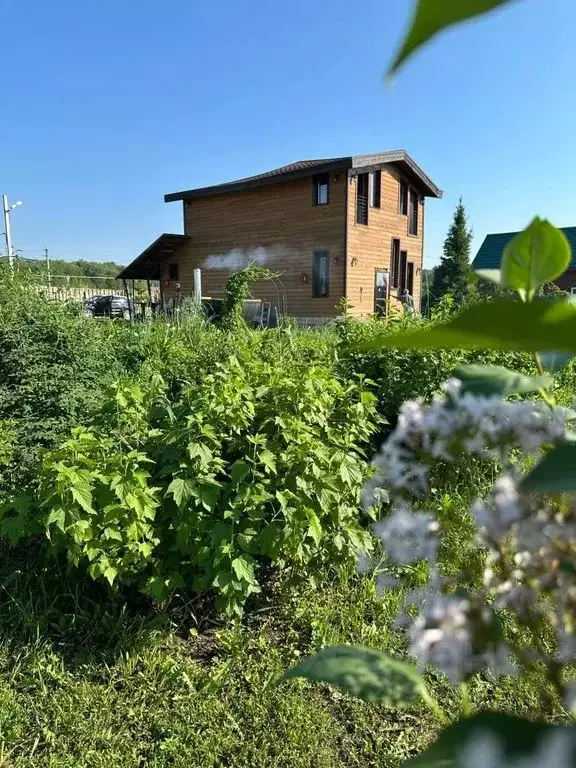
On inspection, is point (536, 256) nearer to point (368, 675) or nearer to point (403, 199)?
point (368, 675)

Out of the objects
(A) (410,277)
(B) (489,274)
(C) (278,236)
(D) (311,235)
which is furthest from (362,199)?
(B) (489,274)

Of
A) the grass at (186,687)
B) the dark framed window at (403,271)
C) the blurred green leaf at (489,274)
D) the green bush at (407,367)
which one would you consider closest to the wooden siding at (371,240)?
the dark framed window at (403,271)

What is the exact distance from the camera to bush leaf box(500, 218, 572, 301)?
0.47 meters

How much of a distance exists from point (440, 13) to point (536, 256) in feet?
0.78

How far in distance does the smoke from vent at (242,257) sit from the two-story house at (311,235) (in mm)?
33

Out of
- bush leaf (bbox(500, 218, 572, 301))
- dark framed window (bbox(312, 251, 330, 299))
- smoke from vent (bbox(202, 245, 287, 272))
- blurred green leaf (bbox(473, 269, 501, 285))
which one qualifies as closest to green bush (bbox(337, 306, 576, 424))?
blurred green leaf (bbox(473, 269, 501, 285))

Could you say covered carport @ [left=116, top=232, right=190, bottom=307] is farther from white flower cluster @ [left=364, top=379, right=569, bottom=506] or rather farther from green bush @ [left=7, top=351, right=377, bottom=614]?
white flower cluster @ [left=364, top=379, right=569, bottom=506]

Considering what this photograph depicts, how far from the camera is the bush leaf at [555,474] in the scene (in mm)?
366

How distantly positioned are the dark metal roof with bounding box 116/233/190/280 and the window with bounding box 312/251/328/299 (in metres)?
5.56

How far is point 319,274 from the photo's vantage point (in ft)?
59.8

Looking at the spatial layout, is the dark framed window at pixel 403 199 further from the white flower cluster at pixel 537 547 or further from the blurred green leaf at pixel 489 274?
the white flower cluster at pixel 537 547

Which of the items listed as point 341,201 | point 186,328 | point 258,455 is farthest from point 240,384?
point 341,201

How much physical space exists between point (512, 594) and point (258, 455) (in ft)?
6.72

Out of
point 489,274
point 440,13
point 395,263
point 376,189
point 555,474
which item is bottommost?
point 555,474
